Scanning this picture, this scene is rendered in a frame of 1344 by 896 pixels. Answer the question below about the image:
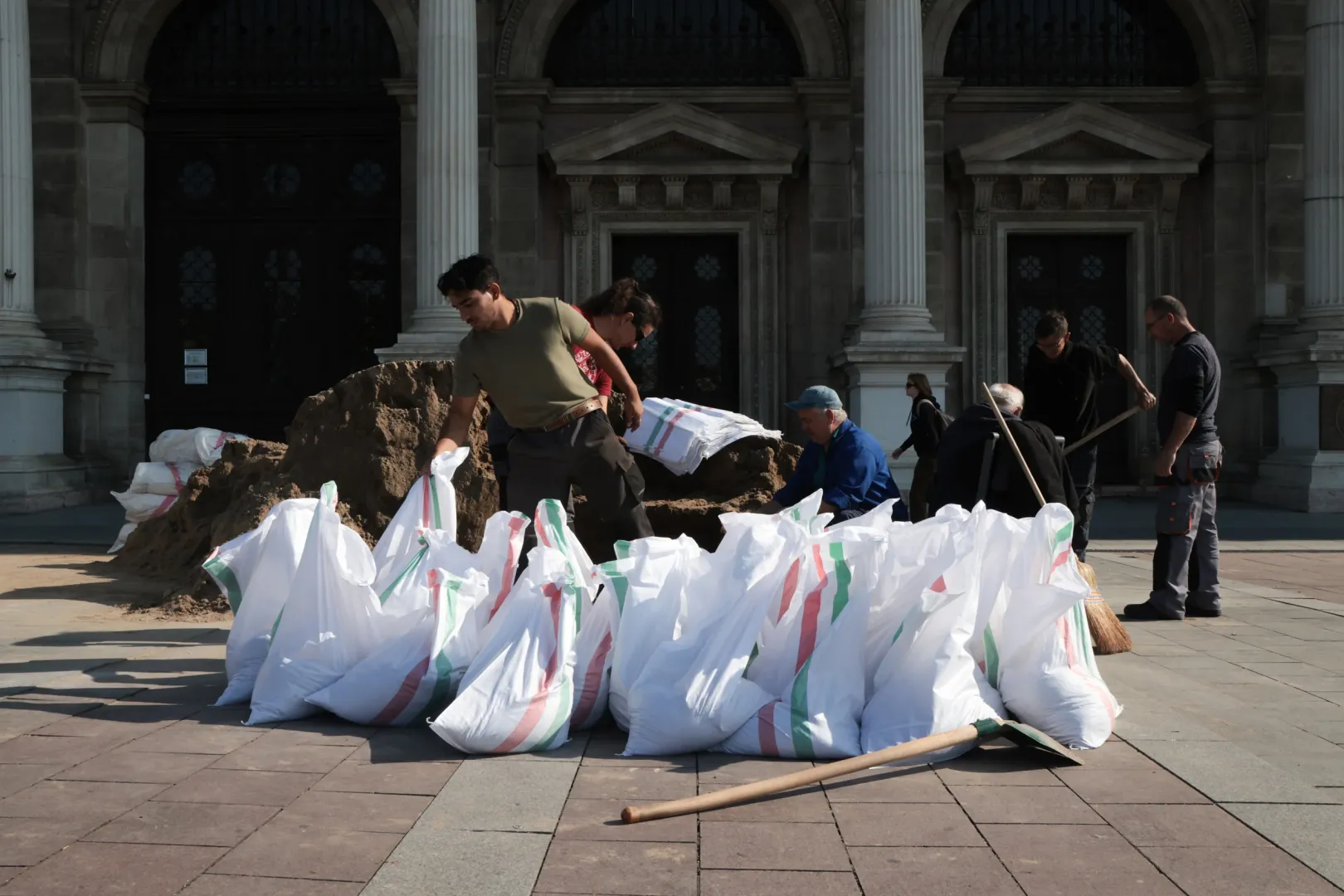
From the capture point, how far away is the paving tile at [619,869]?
3.18 m

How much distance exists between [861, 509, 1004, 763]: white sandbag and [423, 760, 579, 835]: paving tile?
1.03 meters

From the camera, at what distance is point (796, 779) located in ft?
12.9

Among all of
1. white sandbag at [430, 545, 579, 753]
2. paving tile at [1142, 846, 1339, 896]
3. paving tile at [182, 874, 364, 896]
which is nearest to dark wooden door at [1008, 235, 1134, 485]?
white sandbag at [430, 545, 579, 753]

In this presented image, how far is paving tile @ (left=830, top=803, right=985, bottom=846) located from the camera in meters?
3.54

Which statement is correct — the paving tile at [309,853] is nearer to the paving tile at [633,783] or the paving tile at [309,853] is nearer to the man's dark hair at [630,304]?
the paving tile at [633,783]

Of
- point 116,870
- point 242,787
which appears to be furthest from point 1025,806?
point 116,870

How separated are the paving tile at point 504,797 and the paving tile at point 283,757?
45 cm

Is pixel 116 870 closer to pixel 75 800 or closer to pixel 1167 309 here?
pixel 75 800

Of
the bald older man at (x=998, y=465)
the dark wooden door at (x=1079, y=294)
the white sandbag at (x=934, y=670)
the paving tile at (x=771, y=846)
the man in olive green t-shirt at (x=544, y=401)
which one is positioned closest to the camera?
the paving tile at (x=771, y=846)

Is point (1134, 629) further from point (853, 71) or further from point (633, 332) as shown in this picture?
point (853, 71)

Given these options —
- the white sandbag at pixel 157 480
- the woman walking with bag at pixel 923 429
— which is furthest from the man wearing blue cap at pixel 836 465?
the white sandbag at pixel 157 480

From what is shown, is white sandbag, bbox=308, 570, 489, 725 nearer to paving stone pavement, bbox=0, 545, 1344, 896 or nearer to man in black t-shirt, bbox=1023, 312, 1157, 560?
paving stone pavement, bbox=0, 545, 1344, 896

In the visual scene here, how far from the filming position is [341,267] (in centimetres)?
1803

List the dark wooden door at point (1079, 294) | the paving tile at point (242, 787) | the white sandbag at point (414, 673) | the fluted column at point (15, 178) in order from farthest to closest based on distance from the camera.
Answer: the dark wooden door at point (1079, 294), the fluted column at point (15, 178), the white sandbag at point (414, 673), the paving tile at point (242, 787)
